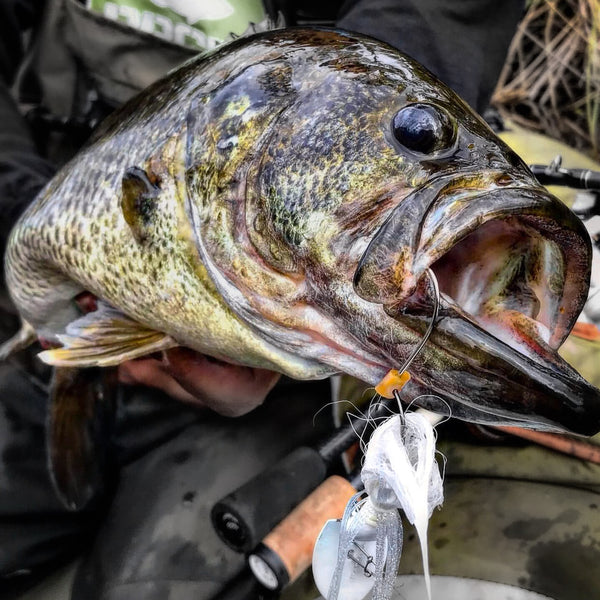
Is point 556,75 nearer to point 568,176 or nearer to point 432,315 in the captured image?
point 568,176

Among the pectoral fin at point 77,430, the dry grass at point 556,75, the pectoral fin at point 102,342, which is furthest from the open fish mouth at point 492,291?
the dry grass at point 556,75

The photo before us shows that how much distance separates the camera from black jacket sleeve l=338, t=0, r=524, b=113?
172cm

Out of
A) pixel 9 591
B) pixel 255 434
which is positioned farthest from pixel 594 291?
pixel 9 591

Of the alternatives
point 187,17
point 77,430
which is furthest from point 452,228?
point 187,17

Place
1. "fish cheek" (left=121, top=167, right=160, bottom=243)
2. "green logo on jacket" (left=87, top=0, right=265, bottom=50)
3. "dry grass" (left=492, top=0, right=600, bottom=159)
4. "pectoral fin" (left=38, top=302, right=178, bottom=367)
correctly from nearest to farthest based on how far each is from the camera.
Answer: "fish cheek" (left=121, top=167, right=160, bottom=243) < "pectoral fin" (left=38, top=302, right=178, bottom=367) < "green logo on jacket" (left=87, top=0, right=265, bottom=50) < "dry grass" (left=492, top=0, right=600, bottom=159)

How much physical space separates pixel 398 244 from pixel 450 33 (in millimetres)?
1246

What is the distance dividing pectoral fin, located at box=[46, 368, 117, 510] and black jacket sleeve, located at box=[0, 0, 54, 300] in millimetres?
724

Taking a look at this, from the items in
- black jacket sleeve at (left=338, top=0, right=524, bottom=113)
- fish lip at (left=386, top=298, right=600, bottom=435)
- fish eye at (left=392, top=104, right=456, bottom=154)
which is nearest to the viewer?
fish lip at (left=386, top=298, right=600, bottom=435)

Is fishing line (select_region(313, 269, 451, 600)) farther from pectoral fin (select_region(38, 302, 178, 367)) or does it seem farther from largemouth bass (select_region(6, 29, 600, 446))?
pectoral fin (select_region(38, 302, 178, 367))

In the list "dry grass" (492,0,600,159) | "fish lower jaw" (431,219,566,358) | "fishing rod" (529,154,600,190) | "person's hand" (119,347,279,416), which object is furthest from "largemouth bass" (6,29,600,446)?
"dry grass" (492,0,600,159)

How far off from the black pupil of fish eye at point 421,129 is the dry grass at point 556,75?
3287 millimetres

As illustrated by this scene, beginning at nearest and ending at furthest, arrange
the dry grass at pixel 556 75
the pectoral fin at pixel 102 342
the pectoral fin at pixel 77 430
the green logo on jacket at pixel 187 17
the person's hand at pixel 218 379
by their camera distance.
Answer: the pectoral fin at pixel 102 342, the person's hand at pixel 218 379, the pectoral fin at pixel 77 430, the green logo on jacket at pixel 187 17, the dry grass at pixel 556 75

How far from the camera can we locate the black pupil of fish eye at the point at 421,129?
84 cm

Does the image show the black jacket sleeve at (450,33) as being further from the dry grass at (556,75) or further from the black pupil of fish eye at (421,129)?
the dry grass at (556,75)
